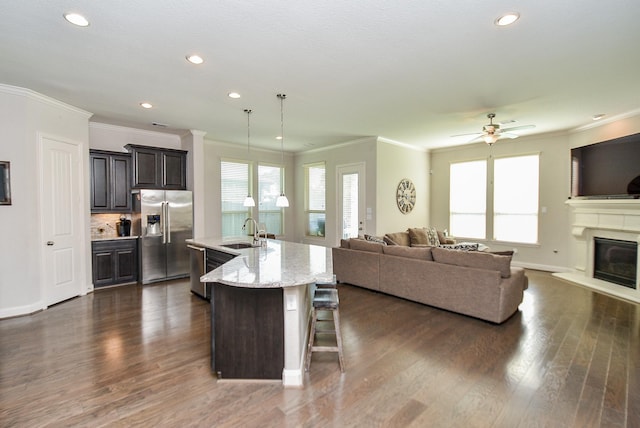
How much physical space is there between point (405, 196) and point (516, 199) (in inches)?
93.4

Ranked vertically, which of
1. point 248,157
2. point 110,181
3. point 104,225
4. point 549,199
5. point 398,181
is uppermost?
point 248,157

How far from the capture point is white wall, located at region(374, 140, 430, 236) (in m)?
6.54

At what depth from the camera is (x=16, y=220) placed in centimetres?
377

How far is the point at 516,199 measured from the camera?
6668mm

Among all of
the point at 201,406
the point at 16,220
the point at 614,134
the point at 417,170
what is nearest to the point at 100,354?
the point at 201,406

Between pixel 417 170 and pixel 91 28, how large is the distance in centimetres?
682

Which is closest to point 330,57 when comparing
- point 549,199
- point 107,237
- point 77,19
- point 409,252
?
point 77,19

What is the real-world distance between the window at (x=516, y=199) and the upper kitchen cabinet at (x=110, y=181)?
7674mm

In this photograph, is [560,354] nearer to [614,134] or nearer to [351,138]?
[614,134]

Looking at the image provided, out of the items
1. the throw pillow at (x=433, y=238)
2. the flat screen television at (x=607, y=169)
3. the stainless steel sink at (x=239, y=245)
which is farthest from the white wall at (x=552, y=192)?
the stainless steel sink at (x=239, y=245)

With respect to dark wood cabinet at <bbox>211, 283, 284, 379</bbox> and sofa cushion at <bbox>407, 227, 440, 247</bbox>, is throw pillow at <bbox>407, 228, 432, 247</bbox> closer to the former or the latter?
sofa cushion at <bbox>407, 227, 440, 247</bbox>

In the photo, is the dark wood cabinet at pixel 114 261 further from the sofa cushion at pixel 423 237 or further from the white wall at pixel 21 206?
the sofa cushion at pixel 423 237

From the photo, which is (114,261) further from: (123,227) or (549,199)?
(549,199)

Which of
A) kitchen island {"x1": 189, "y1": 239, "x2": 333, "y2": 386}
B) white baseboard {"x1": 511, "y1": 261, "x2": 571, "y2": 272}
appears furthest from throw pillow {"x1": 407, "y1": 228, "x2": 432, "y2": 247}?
kitchen island {"x1": 189, "y1": 239, "x2": 333, "y2": 386}
